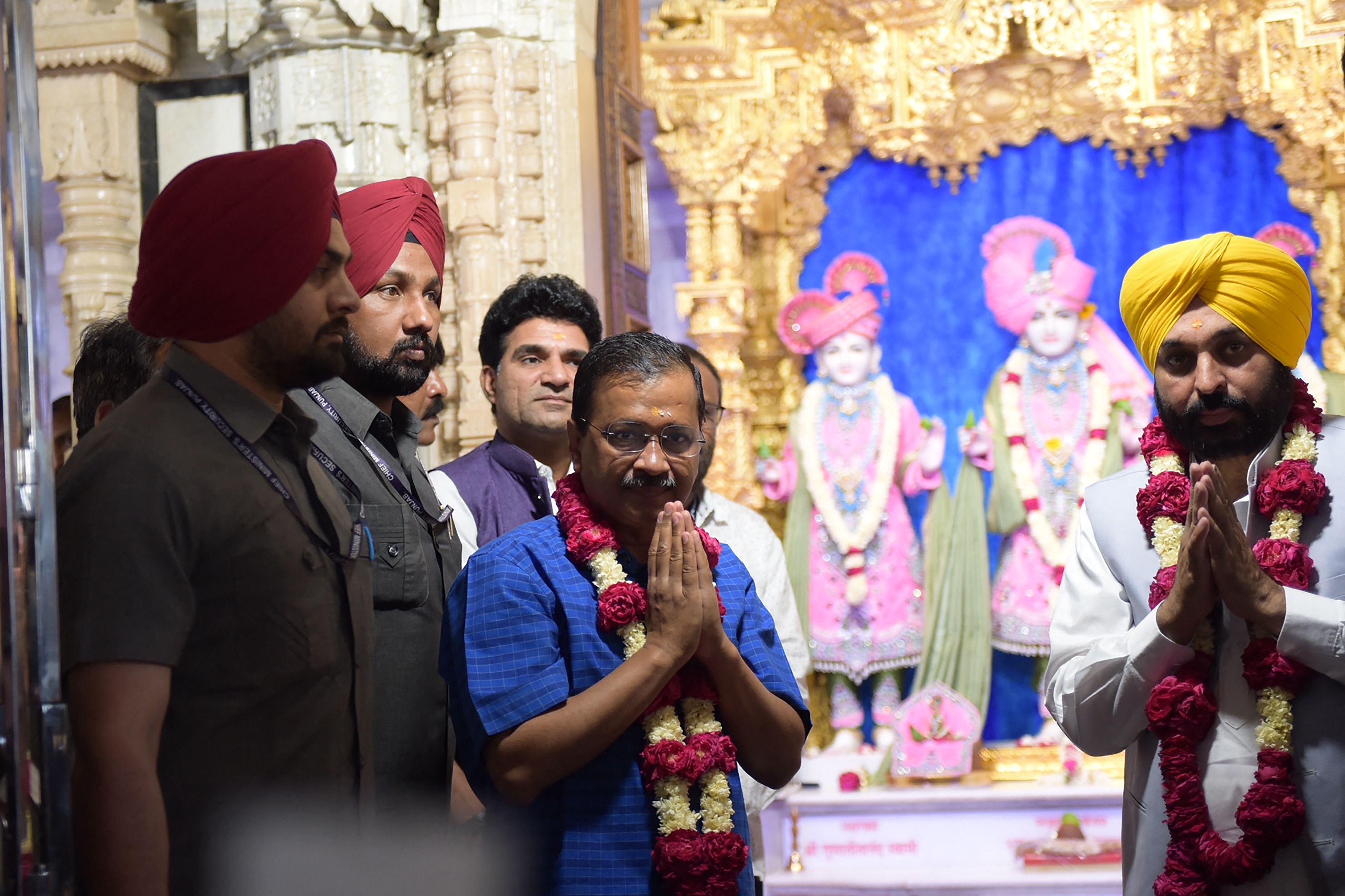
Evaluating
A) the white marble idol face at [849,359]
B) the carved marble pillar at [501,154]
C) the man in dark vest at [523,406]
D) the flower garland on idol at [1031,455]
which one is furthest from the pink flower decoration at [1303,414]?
the white marble idol face at [849,359]

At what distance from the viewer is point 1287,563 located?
2.17m

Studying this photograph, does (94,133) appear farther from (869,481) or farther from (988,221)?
(988,221)

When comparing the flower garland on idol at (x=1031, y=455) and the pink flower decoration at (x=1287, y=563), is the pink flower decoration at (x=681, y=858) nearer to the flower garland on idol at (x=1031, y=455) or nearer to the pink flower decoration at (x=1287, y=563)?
the pink flower decoration at (x=1287, y=563)

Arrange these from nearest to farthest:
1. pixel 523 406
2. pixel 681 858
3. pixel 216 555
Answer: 1. pixel 216 555
2. pixel 681 858
3. pixel 523 406

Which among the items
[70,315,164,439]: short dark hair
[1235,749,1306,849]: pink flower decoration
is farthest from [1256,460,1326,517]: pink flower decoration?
[70,315,164,439]: short dark hair

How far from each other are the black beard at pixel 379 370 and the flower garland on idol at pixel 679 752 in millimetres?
471

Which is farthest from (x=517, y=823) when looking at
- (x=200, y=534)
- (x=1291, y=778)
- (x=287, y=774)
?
(x=1291, y=778)

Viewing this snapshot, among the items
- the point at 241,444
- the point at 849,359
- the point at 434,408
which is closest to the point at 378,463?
the point at 241,444

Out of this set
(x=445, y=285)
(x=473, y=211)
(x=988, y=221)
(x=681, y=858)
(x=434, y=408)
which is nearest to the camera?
(x=681, y=858)

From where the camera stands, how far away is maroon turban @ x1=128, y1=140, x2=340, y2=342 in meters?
1.58

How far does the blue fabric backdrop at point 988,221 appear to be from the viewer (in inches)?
235

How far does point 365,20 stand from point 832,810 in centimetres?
331

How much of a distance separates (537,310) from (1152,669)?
152 centimetres

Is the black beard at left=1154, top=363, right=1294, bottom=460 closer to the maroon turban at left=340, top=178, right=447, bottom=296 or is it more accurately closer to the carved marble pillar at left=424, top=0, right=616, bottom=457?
the maroon turban at left=340, top=178, right=447, bottom=296
